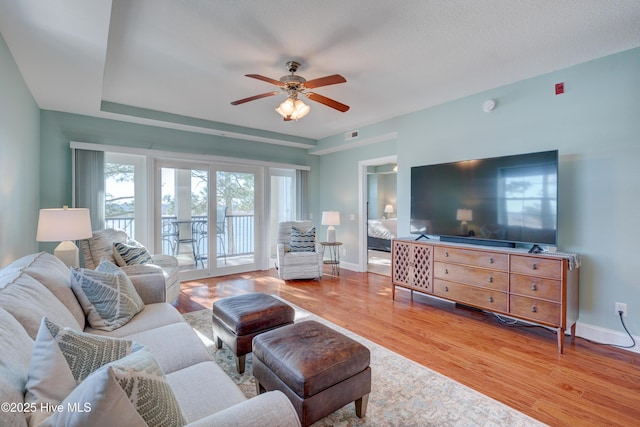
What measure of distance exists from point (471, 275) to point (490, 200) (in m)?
0.85

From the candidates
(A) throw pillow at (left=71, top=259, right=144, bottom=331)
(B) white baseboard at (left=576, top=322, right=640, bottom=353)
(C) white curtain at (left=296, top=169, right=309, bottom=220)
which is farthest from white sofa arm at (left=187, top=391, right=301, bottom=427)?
(C) white curtain at (left=296, top=169, right=309, bottom=220)

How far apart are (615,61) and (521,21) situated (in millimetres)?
1275

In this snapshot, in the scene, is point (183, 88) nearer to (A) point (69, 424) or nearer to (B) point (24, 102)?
(B) point (24, 102)

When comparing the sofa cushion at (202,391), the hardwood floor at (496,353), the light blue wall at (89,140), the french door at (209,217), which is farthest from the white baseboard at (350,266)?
the sofa cushion at (202,391)

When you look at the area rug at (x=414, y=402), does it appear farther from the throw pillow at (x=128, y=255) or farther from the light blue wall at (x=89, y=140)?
the light blue wall at (x=89, y=140)

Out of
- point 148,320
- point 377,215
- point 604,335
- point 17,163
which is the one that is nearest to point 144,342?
point 148,320

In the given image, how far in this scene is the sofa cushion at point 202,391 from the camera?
1186mm

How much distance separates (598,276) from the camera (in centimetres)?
279

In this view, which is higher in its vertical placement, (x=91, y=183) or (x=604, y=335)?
(x=91, y=183)

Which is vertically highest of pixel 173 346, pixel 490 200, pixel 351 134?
pixel 351 134

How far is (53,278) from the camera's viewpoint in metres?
1.72

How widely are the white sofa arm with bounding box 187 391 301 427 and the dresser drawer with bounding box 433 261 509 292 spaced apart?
2.75m

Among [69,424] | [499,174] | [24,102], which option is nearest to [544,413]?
[499,174]

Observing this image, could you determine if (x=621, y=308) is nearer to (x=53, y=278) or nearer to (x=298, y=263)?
(x=298, y=263)
